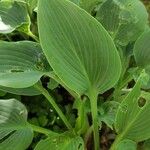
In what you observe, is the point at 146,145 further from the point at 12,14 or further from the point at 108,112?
the point at 12,14

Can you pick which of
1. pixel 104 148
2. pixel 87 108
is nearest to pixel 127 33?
pixel 87 108

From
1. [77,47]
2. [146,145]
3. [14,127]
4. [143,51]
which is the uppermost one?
[77,47]

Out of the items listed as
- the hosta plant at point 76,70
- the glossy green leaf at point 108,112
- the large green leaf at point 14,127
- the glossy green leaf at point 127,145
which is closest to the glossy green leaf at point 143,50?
the hosta plant at point 76,70

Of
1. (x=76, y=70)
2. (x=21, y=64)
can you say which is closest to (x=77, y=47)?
(x=76, y=70)

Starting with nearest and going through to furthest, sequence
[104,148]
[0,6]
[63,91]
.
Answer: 1. [0,6]
2. [104,148]
3. [63,91]

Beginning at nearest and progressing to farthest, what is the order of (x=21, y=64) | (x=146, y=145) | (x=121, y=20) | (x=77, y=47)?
(x=77, y=47) → (x=21, y=64) → (x=146, y=145) → (x=121, y=20)

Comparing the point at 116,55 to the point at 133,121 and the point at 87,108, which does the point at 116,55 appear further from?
the point at 87,108
